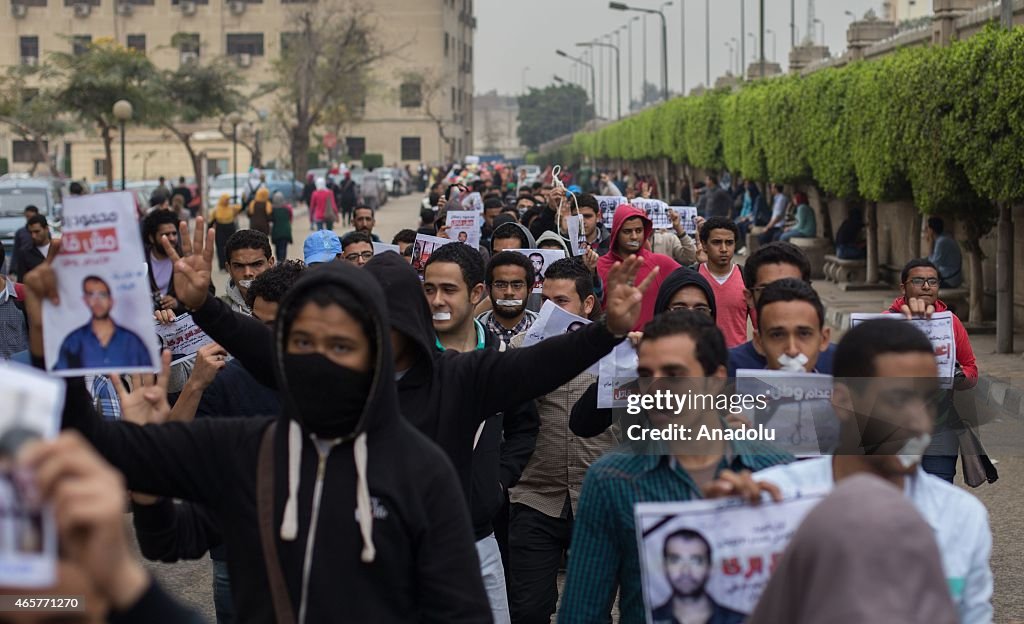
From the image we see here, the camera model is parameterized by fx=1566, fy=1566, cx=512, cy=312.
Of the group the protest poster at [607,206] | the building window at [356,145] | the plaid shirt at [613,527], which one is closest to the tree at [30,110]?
the protest poster at [607,206]

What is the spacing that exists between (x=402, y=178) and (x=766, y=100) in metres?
50.6

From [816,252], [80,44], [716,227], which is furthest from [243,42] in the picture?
[716,227]

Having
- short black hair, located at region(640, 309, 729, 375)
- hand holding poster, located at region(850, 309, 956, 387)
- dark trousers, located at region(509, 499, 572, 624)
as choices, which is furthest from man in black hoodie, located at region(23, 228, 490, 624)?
hand holding poster, located at region(850, 309, 956, 387)

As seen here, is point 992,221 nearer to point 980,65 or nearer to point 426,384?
point 980,65

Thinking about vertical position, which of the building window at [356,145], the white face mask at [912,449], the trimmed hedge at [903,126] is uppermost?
the building window at [356,145]

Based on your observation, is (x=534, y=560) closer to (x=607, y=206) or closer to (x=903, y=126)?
(x=607, y=206)

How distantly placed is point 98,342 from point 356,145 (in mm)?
101096

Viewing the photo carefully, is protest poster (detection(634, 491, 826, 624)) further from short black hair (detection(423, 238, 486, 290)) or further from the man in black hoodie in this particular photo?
short black hair (detection(423, 238, 486, 290))

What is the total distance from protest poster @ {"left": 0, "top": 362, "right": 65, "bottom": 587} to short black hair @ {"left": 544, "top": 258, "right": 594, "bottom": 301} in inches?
208

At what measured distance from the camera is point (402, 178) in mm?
80938

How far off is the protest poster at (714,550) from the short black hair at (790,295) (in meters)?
1.83

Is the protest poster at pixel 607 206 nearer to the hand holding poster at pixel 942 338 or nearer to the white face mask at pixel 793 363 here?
the hand holding poster at pixel 942 338

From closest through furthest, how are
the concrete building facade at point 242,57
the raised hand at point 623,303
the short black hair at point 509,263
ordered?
the raised hand at point 623,303, the short black hair at point 509,263, the concrete building facade at point 242,57

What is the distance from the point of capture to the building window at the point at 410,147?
103m
